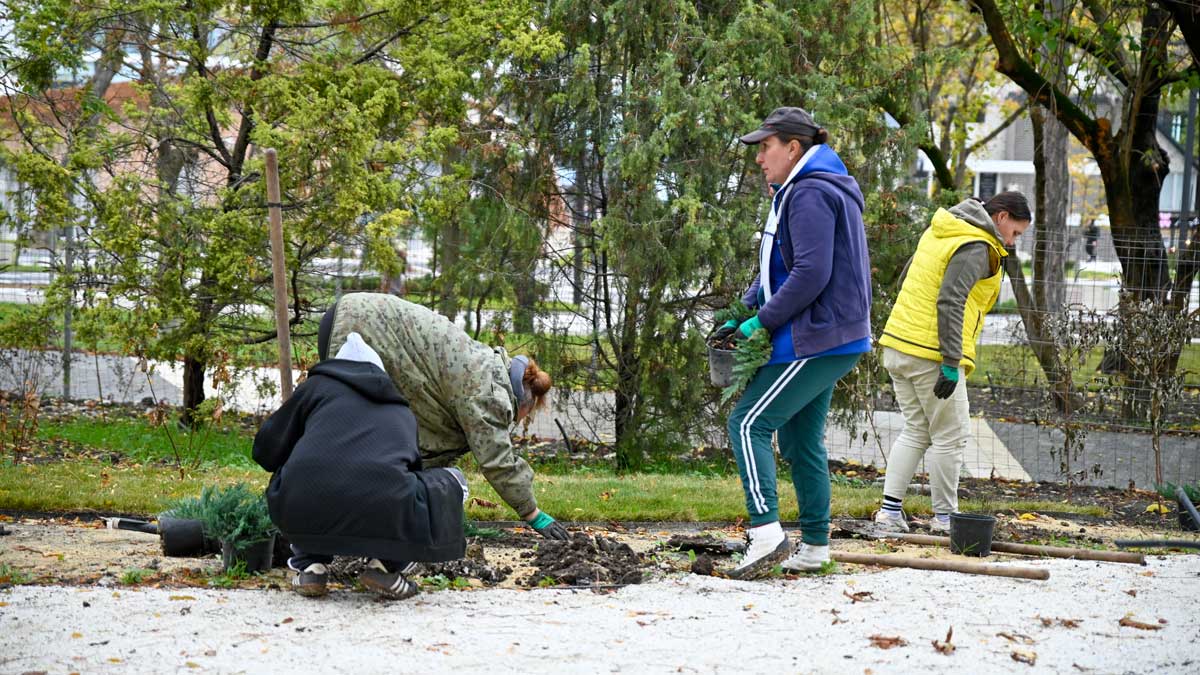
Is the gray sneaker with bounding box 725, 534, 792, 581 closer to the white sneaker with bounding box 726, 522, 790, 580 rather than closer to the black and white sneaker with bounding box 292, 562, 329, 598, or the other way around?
the white sneaker with bounding box 726, 522, 790, 580

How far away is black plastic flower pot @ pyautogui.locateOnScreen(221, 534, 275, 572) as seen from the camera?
4.97 meters

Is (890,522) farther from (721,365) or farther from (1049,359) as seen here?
(1049,359)

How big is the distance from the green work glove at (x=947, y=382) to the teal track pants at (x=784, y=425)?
1.08 meters

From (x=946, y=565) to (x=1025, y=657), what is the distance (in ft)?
4.35

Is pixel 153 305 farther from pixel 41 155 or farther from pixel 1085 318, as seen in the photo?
pixel 1085 318

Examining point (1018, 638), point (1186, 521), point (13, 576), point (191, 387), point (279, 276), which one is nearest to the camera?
point (1018, 638)

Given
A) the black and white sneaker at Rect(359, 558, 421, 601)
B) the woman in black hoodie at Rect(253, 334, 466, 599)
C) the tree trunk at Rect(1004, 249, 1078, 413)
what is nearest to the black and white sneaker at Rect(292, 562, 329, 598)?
the woman in black hoodie at Rect(253, 334, 466, 599)

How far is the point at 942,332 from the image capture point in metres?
6.16

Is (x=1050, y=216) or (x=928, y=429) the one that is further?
(x=1050, y=216)

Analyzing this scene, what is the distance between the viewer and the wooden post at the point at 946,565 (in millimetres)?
5293

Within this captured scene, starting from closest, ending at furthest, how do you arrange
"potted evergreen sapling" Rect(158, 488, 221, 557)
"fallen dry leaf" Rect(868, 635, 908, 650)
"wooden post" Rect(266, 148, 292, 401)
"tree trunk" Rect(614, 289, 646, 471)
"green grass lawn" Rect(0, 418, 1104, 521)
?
"fallen dry leaf" Rect(868, 635, 908, 650)
"potted evergreen sapling" Rect(158, 488, 221, 557)
"wooden post" Rect(266, 148, 292, 401)
"green grass lawn" Rect(0, 418, 1104, 521)
"tree trunk" Rect(614, 289, 646, 471)

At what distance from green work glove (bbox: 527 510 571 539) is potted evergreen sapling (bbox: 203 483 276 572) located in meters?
1.09

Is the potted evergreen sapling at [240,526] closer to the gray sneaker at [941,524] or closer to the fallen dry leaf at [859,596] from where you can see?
the fallen dry leaf at [859,596]

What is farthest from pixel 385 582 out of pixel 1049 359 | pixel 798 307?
pixel 1049 359
